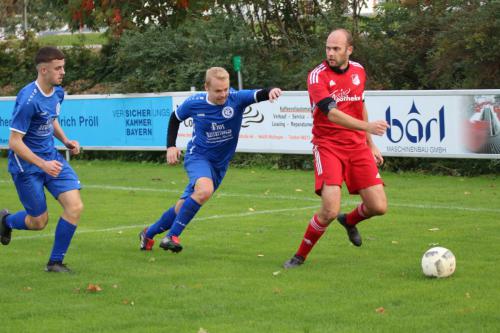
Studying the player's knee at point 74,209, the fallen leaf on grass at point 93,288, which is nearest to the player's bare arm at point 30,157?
the player's knee at point 74,209

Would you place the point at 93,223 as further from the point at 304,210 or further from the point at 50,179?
the point at 50,179

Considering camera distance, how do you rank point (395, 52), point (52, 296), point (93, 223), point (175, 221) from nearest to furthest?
point (52, 296) < point (175, 221) < point (93, 223) < point (395, 52)

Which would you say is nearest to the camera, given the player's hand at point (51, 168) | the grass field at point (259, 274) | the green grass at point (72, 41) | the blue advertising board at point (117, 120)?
the grass field at point (259, 274)

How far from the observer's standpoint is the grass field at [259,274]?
7.30m

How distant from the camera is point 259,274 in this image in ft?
30.0

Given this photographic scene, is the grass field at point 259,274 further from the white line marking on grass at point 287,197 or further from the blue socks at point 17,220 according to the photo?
the blue socks at point 17,220

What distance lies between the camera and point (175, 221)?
10.2m

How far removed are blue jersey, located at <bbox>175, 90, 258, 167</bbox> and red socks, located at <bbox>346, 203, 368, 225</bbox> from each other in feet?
4.56

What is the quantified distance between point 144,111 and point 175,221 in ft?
39.5

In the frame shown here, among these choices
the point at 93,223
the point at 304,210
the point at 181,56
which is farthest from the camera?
the point at 181,56

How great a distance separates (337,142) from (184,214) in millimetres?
1763


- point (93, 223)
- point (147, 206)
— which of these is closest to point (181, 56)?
point (147, 206)

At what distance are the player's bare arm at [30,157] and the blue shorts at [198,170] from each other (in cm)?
166

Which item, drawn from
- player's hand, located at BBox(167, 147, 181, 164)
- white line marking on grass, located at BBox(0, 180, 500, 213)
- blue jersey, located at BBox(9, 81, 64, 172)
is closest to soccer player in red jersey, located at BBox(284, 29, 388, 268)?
player's hand, located at BBox(167, 147, 181, 164)
